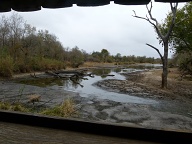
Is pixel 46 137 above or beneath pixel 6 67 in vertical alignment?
above

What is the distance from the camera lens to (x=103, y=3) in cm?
263

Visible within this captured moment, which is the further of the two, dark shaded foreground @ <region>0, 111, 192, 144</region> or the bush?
the bush

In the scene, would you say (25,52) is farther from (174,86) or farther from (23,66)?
(174,86)

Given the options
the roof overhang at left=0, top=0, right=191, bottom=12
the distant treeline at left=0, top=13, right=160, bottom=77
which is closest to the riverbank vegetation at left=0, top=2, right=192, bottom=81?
the distant treeline at left=0, top=13, right=160, bottom=77

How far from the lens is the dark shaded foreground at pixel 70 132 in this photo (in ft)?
5.82

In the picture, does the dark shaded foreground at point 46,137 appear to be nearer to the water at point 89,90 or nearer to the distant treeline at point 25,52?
the water at point 89,90

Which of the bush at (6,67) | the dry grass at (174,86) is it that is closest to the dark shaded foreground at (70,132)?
the dry grass at (174,86)

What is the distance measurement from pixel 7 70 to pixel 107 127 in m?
21.9

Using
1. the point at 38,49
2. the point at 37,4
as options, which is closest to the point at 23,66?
the point at 38,49

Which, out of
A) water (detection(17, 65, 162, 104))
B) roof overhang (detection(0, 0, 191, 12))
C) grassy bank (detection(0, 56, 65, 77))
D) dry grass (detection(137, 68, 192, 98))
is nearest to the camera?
roof overhang (detection(0, 0, 191, 12))

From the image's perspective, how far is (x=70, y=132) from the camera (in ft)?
6.85

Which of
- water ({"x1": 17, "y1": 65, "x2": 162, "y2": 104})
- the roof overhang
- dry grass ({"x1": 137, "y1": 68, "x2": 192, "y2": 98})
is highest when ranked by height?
the roof overhang

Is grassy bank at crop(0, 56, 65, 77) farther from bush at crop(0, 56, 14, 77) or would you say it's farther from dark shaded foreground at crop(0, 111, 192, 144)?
dark shaded foreground at crop(0, 111, 192, 144)

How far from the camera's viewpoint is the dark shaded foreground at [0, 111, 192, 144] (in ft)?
5.82
